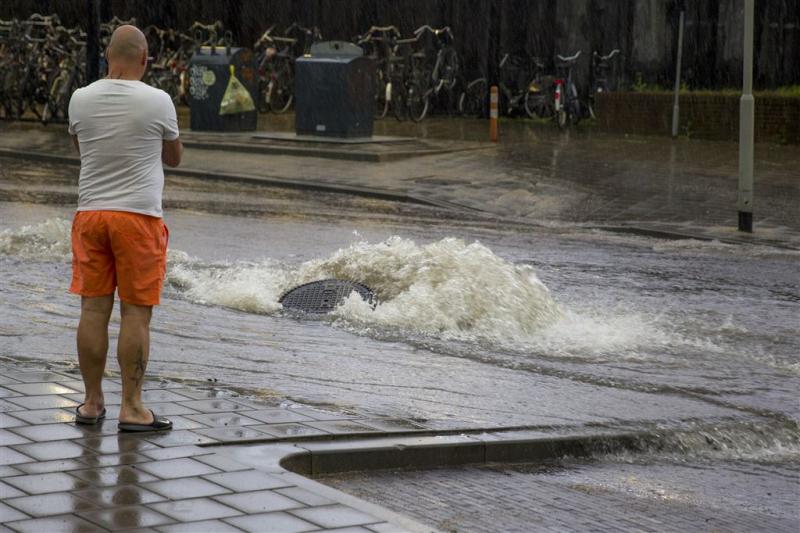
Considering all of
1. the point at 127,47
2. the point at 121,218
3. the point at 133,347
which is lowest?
the point at 133,347

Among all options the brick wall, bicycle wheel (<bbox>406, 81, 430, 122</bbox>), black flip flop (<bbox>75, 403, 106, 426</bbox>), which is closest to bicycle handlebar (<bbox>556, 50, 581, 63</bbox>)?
the brick wall

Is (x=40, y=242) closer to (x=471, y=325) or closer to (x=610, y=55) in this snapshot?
(x=471, y=325)

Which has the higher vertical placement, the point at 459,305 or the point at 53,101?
the point at 53,101

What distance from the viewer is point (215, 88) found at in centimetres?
2656

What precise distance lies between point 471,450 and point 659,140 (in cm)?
2018

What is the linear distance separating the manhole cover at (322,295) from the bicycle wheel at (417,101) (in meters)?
19.3

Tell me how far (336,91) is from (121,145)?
18.2 meters

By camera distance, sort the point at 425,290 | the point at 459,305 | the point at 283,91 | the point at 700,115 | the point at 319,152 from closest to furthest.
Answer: the point at 459,305
the point at 425,290
the point at 319,152
the point at 700,115
the point at 283,91

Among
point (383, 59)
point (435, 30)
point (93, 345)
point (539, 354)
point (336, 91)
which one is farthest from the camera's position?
point (435, 30)

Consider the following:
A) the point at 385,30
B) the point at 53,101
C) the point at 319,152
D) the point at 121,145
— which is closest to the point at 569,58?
the point at 385,30

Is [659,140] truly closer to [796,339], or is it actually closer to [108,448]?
[796,339]

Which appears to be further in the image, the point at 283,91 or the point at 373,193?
the point at 283,91

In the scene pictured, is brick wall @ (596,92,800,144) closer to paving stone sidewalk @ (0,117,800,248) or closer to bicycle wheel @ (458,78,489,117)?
paving stone sidewalk @ (0,117,800,248)

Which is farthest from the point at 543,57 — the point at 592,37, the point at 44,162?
the point at 44,162
